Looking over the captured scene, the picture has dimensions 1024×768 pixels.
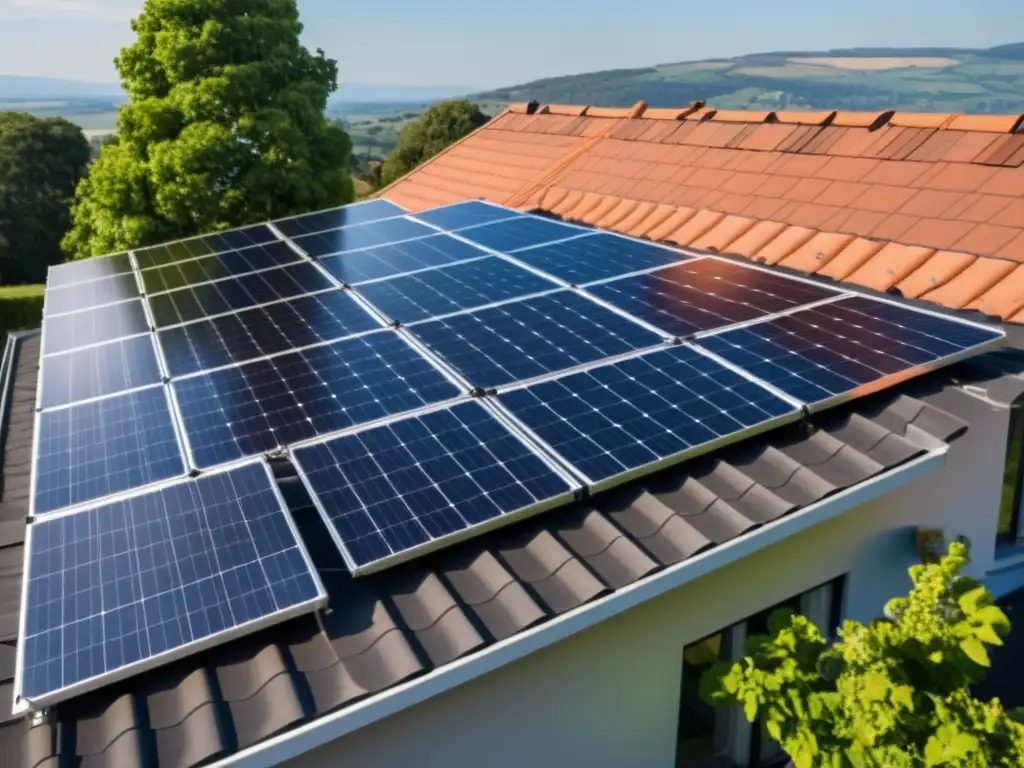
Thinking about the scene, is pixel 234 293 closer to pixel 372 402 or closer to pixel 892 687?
pixel 372 402

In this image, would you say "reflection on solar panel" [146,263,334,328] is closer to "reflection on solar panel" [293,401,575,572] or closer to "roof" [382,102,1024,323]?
"reflection on solar panel" [293,401,575,572]

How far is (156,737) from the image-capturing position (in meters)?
4.09

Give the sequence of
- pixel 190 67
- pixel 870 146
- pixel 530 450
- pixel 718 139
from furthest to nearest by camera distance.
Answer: pixel 190 67 → pixel 718 139 → pixel 870 146 → pixel 530 450

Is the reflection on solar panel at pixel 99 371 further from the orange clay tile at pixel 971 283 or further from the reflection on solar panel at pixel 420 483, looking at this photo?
the orange clay tile at pixel 971 283

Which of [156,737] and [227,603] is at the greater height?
[227,603]

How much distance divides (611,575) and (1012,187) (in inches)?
342

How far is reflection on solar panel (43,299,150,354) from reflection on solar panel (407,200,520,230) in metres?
4.50

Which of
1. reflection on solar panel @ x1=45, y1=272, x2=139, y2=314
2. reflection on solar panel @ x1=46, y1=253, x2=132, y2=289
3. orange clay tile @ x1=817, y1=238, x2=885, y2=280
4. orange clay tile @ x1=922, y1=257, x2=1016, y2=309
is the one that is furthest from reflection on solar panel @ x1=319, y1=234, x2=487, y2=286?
orange clay tile @ x1=922, y1=257, x2=1016, y2=309

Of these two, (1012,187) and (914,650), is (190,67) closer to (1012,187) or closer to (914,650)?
(1012,187)

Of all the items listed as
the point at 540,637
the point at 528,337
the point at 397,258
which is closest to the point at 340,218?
the point at 397,258

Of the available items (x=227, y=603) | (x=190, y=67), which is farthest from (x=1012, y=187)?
(x=190, y=67)

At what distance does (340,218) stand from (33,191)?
53635 mm

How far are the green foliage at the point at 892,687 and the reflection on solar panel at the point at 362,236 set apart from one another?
8.19 metres

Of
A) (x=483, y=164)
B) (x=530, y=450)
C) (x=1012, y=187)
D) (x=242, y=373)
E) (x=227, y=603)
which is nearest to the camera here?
(x=227, y=603)
